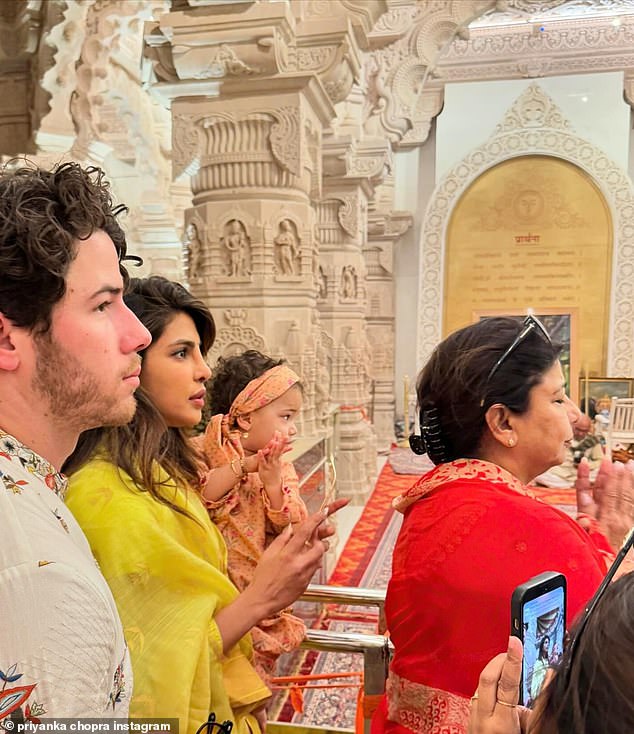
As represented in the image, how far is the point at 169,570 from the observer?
3.76 ft

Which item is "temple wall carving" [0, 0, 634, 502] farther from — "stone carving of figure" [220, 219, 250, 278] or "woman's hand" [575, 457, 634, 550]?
"woman's hand" [575, 457, 634, 550]

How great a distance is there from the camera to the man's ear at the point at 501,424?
1.27 m

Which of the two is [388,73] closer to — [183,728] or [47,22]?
[47,22]

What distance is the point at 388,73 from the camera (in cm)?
658

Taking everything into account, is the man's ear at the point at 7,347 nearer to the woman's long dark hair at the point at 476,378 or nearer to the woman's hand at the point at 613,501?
the woman's long dark hair at the point at 476,378

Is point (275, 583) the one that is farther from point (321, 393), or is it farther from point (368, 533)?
point (368, 533)

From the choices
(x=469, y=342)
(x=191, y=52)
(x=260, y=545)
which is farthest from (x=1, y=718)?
(x=191, y=52)

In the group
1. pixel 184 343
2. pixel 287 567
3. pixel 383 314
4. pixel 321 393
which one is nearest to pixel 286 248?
pixel 321 393

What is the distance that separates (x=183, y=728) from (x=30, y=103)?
13.4 feet

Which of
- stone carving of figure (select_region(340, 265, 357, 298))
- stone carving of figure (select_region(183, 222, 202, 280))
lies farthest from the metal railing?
stone carving of figure (select_region(340, 265, 357, 298))

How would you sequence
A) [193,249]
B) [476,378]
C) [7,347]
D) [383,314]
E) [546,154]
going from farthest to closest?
1. [383,314]
2. [546,154]
3. [193,249]
4. [476,378]
5. [7,347]

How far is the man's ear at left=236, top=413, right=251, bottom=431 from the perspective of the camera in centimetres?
194

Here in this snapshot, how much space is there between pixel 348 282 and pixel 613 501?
5403 mm

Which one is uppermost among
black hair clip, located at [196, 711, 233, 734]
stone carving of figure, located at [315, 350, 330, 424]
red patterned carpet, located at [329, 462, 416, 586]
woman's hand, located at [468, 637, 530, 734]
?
woman's hand, located at [468, 637, 530, 734]
